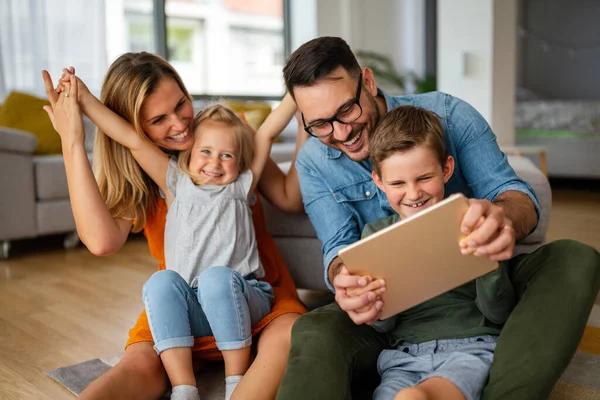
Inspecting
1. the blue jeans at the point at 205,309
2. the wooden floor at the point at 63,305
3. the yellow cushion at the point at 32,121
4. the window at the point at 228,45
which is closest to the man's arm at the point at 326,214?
the blue jeans at the point at 205,309

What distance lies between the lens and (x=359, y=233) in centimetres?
158

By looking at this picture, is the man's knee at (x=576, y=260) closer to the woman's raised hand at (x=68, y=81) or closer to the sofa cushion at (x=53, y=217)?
the woman's raised hand at (x=68, y=81)

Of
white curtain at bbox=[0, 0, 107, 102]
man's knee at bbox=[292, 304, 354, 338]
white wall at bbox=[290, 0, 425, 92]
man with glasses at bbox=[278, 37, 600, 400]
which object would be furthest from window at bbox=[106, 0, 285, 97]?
man's knee at bbox=[292, 304, 354, 338]

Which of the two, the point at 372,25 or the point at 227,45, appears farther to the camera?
the point at 372,25

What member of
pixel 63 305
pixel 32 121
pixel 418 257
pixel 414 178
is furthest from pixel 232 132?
pixel 32 121

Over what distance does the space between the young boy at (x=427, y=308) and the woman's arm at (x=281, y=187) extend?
554 mm

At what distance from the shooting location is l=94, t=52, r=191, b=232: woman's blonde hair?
66.2 inches

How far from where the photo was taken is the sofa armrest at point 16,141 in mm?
3113

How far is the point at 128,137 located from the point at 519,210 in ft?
3.20

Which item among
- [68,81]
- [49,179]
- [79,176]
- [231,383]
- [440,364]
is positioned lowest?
[231,383]

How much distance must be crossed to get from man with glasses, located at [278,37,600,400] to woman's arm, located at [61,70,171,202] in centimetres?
38

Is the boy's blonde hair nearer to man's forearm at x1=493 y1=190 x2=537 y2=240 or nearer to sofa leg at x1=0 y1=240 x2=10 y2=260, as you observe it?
man's forearm at x1=493 y1=190 x2=537 y2=240

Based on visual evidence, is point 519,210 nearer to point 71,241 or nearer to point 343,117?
point 343,117

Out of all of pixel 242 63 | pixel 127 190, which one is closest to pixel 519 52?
pixel 242 63
